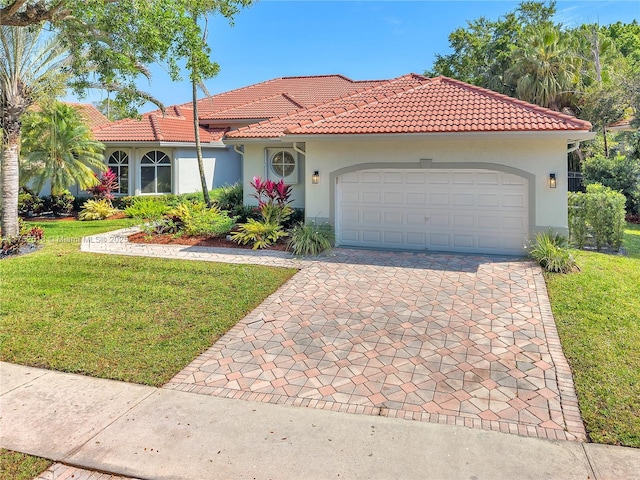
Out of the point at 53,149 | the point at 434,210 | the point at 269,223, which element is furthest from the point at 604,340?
the point at 53,149

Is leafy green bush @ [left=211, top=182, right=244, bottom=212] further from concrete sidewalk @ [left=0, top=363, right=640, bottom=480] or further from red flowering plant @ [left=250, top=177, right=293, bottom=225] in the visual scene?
concrete sidewalk @ [left=0, top=363, right=640, bottom=480]

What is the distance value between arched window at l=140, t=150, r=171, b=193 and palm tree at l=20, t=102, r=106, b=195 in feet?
10.3

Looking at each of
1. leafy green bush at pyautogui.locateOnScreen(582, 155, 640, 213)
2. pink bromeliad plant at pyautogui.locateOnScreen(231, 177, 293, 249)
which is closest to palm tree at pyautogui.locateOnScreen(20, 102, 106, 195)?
pink bromeliad plant at pyautogui.locateOnScreen(231, 177, 293, 249)

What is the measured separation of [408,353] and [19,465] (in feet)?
15.2

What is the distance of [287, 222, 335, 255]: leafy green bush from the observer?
490 inches

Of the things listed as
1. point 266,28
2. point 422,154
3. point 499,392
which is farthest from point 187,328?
point 266,28

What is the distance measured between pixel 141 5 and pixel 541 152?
1002 centimetres

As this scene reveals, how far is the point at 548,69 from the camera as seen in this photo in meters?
27.2

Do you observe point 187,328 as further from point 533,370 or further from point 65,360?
point 533,370

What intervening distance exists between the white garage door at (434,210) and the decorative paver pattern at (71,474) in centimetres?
1035

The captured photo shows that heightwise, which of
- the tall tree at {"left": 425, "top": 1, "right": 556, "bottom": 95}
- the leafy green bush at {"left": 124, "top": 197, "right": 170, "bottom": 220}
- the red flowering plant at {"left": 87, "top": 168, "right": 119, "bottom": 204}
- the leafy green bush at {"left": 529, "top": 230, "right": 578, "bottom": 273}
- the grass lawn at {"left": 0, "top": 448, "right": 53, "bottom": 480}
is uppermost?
the tall tree at {"left": 425, "top": 1, "right": 556, "bottom": 95}

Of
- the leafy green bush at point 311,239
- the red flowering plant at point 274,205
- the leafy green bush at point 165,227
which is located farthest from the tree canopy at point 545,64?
the leafy green bush at point 165,227

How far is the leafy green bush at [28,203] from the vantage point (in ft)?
65.4

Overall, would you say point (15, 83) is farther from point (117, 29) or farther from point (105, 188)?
point (105, 188)
